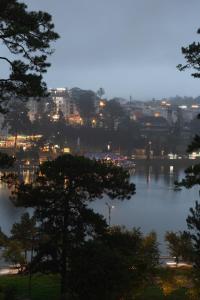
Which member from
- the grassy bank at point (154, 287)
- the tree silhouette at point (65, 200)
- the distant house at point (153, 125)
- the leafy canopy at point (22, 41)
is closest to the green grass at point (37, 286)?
the grassy bank at point (154, 287)

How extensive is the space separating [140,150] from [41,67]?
242 ft

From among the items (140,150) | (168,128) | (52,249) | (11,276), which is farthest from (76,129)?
(52,249)

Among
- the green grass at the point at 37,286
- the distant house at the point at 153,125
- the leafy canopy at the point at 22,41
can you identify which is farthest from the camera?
the distant house at the point at 153,125

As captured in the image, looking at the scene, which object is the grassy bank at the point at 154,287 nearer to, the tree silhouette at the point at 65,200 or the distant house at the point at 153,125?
the tree silhouette at the point at 65,200

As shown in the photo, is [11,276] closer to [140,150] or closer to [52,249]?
[52,249]

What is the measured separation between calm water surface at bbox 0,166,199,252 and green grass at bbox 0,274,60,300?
8761 millimetres

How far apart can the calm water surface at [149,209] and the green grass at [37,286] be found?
8.76m

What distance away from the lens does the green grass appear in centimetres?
1277

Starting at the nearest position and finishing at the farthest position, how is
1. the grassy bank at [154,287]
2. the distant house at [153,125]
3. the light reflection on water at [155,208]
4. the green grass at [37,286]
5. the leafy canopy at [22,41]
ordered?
the leafy canopy at [22,41], the grassy bank at [154,287], the green grass at [37,286], the light reflection on water at [155,208], the distant house at [153,125]

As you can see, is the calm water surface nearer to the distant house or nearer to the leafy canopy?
the leafy canopy

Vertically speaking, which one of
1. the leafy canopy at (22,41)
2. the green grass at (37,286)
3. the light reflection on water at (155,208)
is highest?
the leafy canopy at (22,41)

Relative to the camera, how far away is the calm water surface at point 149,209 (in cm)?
2950

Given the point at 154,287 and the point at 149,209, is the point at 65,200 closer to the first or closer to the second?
the point at 154,287

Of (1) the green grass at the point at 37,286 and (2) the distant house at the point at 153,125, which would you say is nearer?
(1) the green grass at the point at 37,286
